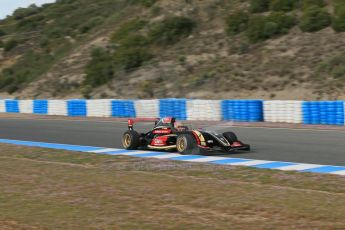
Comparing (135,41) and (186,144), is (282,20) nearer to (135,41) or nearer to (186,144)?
(135,41)

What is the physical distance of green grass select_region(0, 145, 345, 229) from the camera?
22.2ft

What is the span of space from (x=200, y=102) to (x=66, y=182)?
634 inches

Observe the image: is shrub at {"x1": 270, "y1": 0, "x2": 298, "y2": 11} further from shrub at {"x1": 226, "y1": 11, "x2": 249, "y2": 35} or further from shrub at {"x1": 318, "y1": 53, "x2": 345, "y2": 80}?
shrub at {"x1": 318, "y1": 53, "x2": 345, "y2": 80}

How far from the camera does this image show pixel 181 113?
26406mm

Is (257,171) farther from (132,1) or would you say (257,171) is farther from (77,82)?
(132,1)

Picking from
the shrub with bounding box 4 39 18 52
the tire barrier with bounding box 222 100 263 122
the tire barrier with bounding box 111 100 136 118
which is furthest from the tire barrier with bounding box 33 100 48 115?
the shrub with bounding box 4 39 18 52

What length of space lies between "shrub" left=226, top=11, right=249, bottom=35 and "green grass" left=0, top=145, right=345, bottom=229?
28.4m

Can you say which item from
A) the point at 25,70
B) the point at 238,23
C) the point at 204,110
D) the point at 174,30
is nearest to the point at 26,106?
the point at 174,30

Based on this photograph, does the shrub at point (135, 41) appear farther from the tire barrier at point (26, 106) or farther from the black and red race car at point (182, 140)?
the black and red race car at point (182, 140)

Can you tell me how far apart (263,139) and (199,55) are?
2272cm

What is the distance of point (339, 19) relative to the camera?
33.4 m

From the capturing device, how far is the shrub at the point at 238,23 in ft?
129

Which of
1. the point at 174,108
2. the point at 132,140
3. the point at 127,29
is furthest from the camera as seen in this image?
the point at 127,29

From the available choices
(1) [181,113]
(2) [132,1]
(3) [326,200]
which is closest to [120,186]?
(3) [326,200]
